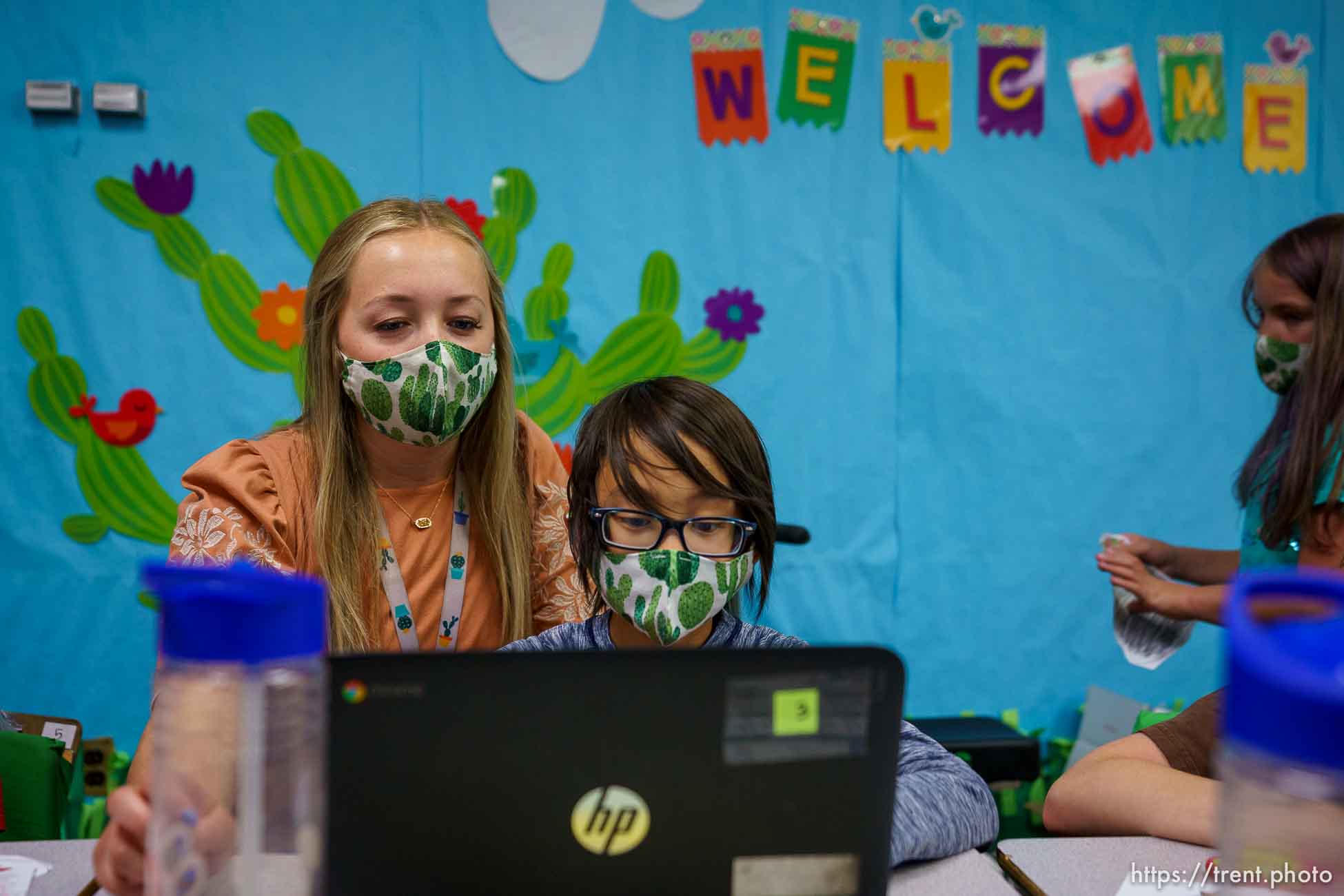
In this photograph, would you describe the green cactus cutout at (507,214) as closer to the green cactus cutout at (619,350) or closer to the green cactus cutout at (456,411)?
the green cactus cutout at (619,350)

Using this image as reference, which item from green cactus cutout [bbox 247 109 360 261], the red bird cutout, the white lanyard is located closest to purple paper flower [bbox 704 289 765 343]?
green cactus cutout [bbox 247 109 360 261]

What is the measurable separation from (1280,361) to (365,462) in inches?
65.3

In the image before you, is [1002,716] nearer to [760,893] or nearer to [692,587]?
[692,587]

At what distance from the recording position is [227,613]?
606 millimetres

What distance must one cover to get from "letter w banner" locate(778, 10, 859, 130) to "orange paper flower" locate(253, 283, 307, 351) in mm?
1346

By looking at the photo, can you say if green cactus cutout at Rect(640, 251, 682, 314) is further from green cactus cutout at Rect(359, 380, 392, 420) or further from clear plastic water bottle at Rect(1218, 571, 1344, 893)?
clear plastic water bottle at Rect(1218, 571, 1344, 893)

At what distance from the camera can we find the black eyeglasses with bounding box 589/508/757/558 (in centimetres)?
124

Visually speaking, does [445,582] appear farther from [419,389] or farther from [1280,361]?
[1280,361]

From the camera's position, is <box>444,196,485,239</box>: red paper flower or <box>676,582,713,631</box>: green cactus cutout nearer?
<box>676,582,713,631</box>: green cactus cutout

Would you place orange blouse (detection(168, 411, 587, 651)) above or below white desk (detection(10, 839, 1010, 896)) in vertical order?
above

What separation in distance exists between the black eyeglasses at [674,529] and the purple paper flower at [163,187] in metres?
1.80

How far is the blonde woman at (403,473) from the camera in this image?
158 cm

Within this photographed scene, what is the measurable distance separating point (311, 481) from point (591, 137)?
138 centimetres

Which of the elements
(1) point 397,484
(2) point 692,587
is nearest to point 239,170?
(1) point 397,484
